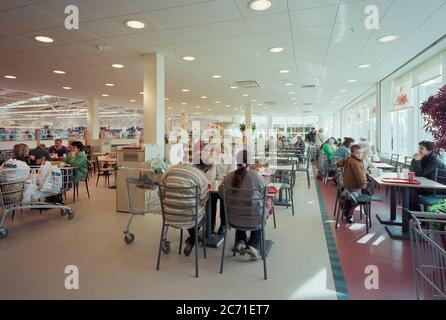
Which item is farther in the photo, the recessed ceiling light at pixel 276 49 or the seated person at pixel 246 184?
the recessed ceiling light at pixel 276 49

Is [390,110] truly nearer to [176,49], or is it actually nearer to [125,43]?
[176,49]

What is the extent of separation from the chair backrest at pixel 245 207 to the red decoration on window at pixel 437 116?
5.27 ft

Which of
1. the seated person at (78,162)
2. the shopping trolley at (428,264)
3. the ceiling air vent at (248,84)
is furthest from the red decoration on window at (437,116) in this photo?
the ceiling air vent at (248,84)

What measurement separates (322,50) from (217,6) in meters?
2.66

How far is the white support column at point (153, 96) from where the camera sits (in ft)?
17.7

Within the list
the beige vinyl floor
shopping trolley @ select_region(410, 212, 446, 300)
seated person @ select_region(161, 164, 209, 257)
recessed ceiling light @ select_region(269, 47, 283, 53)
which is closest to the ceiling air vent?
recessed ceiling light @ select_region(269, 47, 283, 53)

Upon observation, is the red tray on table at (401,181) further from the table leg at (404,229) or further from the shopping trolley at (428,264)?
the shopping trolley at (428,264)

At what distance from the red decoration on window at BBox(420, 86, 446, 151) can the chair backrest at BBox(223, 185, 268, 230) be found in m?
1.61

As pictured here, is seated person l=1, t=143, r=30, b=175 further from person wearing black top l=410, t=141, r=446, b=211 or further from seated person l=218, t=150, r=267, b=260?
person wearing black top l=410, t=141, r=446, b=211

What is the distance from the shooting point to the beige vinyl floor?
100 inches

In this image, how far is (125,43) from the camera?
4793 mm

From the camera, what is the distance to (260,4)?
11.1 feet

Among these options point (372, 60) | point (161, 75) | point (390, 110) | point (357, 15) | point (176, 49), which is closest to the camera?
point (357, 15)
